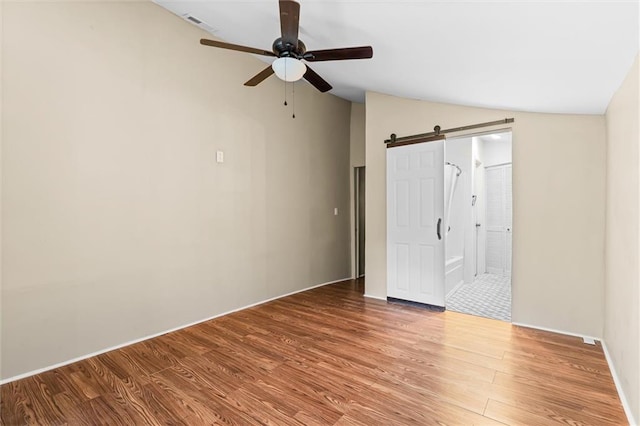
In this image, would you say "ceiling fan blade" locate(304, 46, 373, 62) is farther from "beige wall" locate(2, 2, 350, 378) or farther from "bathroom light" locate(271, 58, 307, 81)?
"beige wall" locate(2, 2, 350, 378)

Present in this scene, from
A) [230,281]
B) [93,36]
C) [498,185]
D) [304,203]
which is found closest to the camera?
[93,36]

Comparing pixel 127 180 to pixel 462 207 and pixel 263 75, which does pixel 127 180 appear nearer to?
pixel 263 75

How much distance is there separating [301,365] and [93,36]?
329 cm

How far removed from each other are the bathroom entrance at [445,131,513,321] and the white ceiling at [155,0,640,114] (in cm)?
118

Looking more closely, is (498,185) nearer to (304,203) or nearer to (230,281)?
(304,203)

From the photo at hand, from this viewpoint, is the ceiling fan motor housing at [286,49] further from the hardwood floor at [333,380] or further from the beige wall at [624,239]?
the hardwood floor at [333,380]

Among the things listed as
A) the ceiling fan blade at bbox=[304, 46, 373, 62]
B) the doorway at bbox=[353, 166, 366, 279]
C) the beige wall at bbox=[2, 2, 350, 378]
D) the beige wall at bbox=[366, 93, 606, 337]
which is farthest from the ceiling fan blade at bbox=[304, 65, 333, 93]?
the doorway at bbox=[353, 166, 366, 279]

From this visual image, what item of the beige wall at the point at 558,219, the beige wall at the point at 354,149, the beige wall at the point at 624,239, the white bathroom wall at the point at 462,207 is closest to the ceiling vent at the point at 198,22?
the beige wall at the point at 354,149

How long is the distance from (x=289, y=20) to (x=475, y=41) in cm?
126

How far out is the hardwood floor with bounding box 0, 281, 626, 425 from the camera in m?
1.79

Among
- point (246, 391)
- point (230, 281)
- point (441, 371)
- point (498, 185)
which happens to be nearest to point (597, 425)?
point (441, 371)

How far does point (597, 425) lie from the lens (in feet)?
5.55

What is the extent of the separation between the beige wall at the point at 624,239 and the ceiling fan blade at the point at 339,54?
160cm

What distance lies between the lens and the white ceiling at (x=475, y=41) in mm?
1587
